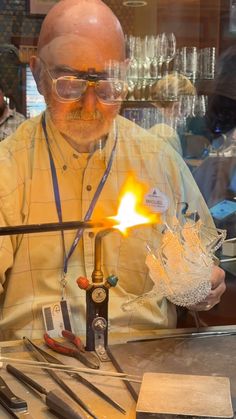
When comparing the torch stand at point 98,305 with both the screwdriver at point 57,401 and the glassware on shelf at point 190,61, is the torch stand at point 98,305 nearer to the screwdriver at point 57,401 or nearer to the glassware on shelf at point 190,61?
the screwdriver at point 57,401

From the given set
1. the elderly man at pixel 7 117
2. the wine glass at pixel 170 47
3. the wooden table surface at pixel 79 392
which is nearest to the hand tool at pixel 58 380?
the wooden table surface at pixel 79 392

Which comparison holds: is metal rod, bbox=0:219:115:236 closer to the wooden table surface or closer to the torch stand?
the torch stand

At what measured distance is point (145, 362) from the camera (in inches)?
40.3

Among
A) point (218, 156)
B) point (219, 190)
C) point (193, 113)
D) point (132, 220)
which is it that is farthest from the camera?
point (193, 113)

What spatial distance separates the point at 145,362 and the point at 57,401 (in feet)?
0.72

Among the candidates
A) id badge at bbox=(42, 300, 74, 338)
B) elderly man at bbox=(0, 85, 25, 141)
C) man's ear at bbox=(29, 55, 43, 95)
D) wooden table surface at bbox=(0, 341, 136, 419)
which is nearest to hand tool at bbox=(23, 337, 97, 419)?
wooden table surface at bbox=(0, 341, 136, 419)

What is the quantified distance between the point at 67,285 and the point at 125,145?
1.26 feet

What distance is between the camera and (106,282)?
1050 millimetres

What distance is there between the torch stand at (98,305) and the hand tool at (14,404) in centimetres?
21

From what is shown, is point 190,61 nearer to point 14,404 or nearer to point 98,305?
point 98,305

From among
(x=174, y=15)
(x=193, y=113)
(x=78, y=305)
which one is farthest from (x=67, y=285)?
(x=174, y=15)

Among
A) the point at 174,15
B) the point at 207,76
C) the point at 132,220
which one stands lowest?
the point at 132,220

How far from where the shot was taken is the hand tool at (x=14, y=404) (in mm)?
835

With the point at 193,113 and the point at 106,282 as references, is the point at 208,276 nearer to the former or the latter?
the point at 106,282
